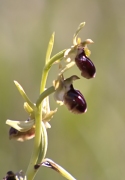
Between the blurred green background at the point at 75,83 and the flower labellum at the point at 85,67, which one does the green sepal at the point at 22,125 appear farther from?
the blurred green background at the point at 75,83

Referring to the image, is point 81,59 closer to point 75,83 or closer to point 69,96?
point 69,96

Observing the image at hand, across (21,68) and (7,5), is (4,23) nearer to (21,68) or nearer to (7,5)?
(7,5)

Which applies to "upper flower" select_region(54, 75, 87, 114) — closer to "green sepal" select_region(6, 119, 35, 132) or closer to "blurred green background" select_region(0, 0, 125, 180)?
"green sepal" select_region(6, 119, 35, 132)

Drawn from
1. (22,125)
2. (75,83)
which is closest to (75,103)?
(22,125)

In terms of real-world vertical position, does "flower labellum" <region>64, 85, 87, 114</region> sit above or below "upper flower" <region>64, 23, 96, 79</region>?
below

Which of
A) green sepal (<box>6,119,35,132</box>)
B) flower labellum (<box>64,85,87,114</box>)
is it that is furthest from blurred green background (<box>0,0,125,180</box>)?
flower labellum (<box>64,85,87,114</box>)

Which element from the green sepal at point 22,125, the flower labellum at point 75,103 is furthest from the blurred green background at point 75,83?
the flower labellum at point 75,103

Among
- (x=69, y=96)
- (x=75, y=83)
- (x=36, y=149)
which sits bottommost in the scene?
(x=36, y=149)

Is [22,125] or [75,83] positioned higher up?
[75,83]
